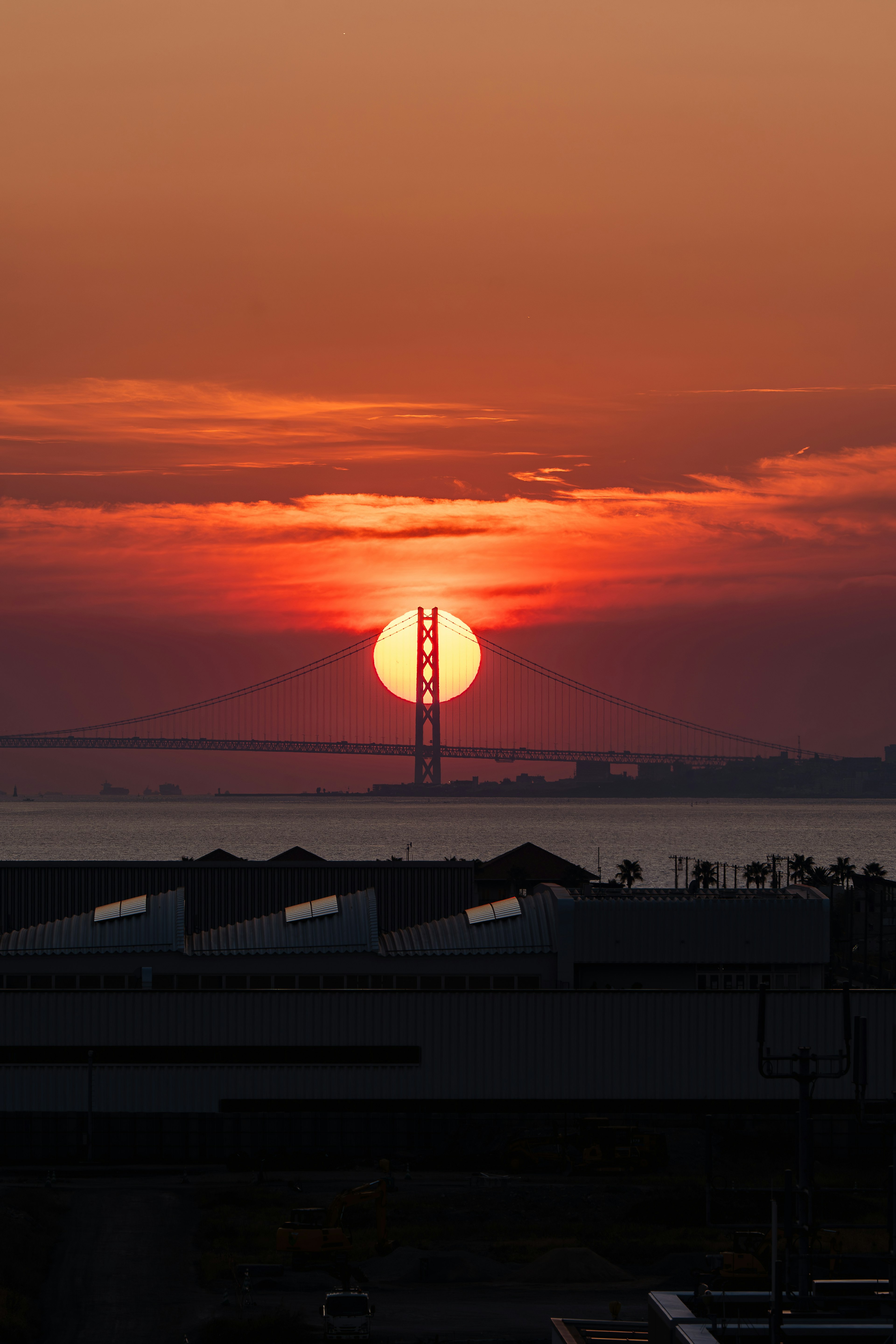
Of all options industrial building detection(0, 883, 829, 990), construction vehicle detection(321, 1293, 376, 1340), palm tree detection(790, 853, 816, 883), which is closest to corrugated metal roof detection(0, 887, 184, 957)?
industrial building detection(0, 883, 829, 990)

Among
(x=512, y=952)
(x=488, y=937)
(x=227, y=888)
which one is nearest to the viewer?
(x=512, y=952)

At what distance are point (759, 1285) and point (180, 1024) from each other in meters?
18.9

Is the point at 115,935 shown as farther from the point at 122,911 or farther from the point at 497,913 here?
the point at 497,913

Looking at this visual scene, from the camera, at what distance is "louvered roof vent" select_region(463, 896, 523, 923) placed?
153ft

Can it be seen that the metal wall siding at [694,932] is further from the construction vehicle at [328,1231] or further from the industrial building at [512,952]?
the construction vehicle at [328,1231]

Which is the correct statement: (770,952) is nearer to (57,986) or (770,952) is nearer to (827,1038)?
(827,1038)

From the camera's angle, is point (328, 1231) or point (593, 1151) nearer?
Result: point (328, 1231)

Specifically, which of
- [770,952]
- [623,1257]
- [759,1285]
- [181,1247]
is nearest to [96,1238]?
[181,1247]

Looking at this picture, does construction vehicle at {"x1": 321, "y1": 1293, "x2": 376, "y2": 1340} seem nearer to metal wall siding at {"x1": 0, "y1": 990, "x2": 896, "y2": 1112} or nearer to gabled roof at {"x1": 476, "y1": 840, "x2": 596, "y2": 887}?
metal wall siding at {"x1": 0, "y1": 990, "x2": 896, "y2": 1112}

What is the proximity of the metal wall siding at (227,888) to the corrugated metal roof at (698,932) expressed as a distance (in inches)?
378

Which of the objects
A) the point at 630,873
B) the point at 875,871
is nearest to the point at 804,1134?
the point at 630,873

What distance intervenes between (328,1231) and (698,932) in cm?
1753

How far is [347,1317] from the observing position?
27281mm

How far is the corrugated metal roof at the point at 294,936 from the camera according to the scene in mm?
46000
